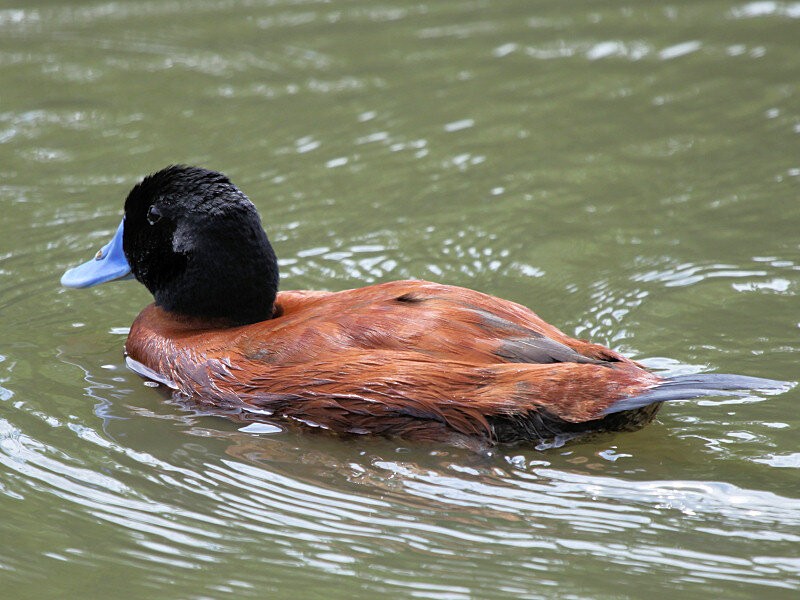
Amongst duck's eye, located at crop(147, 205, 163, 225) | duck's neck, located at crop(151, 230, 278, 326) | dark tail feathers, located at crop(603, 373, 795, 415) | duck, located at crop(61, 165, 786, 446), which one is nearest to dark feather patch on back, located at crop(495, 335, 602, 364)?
duck, located at crop(61, 165, 786, 446)

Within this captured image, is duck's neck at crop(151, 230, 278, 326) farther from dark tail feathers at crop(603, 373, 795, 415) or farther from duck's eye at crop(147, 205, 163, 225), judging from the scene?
dark tail feathers at crop(603, 373, 795, 415)

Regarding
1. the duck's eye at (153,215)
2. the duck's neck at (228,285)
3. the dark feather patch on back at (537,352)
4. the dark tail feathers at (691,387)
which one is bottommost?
the dark tail feathers at (691,387)

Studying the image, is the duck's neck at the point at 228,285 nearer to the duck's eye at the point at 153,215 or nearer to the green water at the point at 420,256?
the duck's eye at the point at 153,215

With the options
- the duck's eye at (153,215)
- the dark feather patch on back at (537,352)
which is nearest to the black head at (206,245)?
the duck's eye at (153,215)

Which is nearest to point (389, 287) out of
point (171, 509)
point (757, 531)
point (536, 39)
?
point (171, 509)

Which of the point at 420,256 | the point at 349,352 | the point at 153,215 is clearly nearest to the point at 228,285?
the point at 153,215

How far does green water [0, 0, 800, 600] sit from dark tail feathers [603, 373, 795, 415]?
285 mm

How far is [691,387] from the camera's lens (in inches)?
176

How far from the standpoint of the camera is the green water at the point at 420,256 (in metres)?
4.05

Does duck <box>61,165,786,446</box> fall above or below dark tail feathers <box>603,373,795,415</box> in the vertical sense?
above

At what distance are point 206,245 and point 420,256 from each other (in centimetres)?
164

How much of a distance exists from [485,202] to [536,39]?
8.70 ft

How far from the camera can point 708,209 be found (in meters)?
6.98

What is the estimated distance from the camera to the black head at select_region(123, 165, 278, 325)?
5.28m
